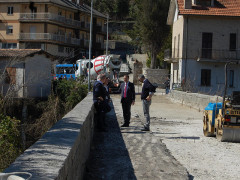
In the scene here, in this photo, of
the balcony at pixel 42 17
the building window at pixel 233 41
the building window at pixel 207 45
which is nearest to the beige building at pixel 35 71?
the building window at pixel 207 45

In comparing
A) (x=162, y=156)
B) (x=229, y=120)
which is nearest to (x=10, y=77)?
(x=229, y=120)

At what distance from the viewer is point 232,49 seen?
3994 cm

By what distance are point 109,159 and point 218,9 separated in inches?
1322

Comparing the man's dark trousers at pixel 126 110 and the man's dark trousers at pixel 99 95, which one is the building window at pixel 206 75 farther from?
the man's dark trousers at pixel 99 95

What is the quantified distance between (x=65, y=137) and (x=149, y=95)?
6.94 meters

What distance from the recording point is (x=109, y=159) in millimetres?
8578

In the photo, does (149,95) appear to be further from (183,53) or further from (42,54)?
(183,53)

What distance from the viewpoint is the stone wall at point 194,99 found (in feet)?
68.7

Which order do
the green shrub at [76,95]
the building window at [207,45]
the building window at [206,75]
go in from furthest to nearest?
the building window at [206,75] → the building window at [207,45] → the green shrub at [76,95]

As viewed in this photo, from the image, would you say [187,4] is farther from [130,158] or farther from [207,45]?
[130,158]

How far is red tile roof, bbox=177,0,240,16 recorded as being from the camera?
38.8 m

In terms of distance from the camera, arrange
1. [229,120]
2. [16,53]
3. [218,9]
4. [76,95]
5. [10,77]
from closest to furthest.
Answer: [229,120] < [10,77] < [76,95] < [16,53] < [218,9]

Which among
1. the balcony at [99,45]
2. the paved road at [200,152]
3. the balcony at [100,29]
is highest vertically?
the balcony at [100,29]

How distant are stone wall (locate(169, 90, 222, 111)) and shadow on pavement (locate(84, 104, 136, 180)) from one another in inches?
337
